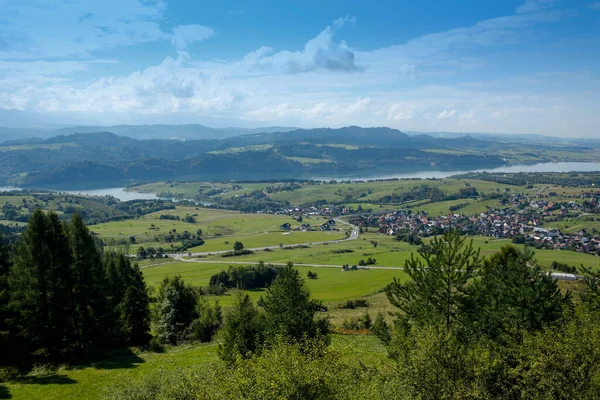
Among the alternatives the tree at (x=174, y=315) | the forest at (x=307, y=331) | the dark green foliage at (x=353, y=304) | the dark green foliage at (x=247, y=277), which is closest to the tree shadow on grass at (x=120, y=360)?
the forest at (x=307, y=331)

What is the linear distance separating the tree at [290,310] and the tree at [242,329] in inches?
40.8

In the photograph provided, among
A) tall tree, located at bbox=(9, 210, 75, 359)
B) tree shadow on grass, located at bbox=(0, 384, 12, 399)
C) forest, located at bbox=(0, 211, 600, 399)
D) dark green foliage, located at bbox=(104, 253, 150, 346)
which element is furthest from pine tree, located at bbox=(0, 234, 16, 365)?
dark green foliage, located at bbox=(104, 253, 150, 346)

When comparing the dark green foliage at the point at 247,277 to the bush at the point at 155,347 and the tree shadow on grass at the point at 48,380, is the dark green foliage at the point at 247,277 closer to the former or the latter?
the bush at the point at 155,347

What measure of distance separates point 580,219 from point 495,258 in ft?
520

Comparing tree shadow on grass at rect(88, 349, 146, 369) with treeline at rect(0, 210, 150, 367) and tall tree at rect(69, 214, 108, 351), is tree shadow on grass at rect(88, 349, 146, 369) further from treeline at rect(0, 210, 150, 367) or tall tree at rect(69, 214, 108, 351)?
tall tree at rect(69, 214, 108, 351)

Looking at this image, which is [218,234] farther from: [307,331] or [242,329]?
[307,331]

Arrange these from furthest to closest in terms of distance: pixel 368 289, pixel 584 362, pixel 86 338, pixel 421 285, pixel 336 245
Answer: pixel 336 245 → pixel 368 289 → pixel 86 338 → pixel 421 285 → pixel 584 362

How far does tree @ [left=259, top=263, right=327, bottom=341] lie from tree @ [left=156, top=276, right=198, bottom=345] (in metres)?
14.5

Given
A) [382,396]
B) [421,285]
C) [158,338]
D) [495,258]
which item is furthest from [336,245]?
[382,396]

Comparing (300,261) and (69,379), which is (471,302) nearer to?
(69,379)

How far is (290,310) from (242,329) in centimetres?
360

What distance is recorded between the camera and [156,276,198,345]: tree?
4250 cm

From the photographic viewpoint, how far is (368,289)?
8912cm

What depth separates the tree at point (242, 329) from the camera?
28.8 meters
